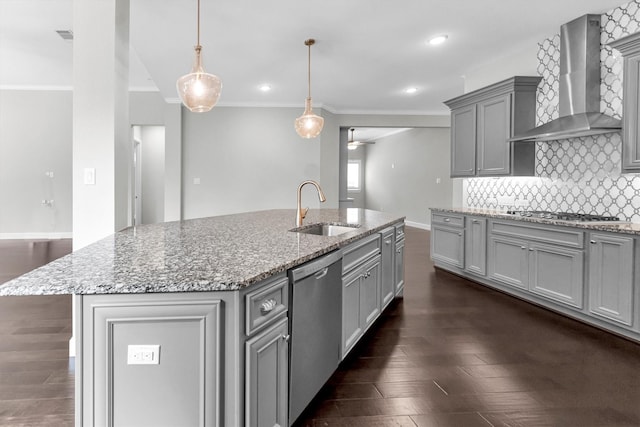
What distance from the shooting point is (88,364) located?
4.01 feet

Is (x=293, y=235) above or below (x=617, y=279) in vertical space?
above

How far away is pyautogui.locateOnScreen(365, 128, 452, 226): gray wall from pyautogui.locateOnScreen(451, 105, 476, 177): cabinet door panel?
462 cm

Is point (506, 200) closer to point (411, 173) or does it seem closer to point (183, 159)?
point (183, 159)

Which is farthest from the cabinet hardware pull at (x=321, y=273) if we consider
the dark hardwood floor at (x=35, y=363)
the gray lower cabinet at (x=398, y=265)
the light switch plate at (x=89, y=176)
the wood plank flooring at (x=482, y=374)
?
the light switch plate at (x=89, y=176)

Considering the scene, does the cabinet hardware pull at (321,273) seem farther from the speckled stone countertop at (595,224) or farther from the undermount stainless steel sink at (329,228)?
the speckled stone countertop at (595,224)

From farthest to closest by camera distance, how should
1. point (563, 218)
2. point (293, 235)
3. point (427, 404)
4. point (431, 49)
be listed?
point (431, 49) < point (563, 218) < point (293, 235) < point (427, 404)

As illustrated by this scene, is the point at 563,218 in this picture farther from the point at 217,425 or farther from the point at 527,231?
the point at 217,425

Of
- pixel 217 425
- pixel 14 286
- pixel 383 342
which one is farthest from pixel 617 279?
pixel 14 286

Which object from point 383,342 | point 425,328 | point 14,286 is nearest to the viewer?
point 14,286

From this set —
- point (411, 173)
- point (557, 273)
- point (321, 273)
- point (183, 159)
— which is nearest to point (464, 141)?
point (557, 273)

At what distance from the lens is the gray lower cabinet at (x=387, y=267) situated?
312cm

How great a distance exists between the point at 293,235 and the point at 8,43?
5.31 m

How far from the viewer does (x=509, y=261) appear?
396cm

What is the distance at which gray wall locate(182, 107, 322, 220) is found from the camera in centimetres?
786
